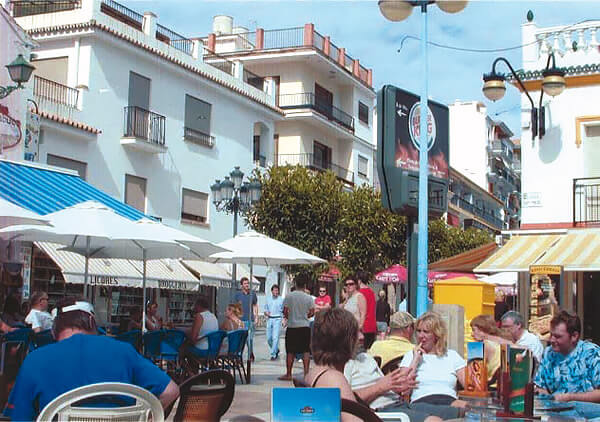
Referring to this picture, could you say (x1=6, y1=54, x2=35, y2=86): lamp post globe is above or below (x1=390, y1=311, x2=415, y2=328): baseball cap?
above

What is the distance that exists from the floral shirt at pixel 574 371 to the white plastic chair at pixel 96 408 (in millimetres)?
3940

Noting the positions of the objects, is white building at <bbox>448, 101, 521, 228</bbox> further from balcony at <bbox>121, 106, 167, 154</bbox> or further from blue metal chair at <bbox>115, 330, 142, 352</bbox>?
blue metal chair at <bbox>115, 330, 142, 352</bbox>

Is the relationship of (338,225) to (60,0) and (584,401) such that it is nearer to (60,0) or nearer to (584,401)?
(60,0)

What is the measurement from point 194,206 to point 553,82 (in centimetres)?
1559

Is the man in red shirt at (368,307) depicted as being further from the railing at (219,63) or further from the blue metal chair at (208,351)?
the railing at (219,63)

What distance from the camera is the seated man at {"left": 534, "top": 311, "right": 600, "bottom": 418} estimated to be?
6.36 m

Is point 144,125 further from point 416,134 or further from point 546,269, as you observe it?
point 546,269

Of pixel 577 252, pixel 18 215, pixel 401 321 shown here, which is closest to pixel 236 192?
pixel 577 252

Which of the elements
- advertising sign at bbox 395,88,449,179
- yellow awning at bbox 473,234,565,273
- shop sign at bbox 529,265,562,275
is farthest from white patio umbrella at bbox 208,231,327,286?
shop sign at bbox 529,265,562,275

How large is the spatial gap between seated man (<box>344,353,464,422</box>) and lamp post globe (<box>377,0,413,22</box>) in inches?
305

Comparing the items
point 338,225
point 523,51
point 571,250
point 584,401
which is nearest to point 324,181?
point 338,225

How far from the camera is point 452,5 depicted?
12.1 metres

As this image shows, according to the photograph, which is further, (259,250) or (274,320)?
(274,320)

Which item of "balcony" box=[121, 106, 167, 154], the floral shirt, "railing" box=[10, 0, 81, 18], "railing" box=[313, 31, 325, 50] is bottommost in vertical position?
the floral shirt
